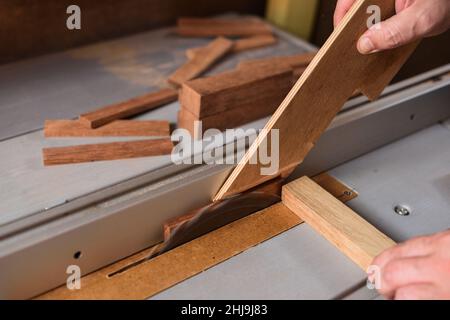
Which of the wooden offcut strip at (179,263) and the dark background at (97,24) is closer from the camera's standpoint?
the wooden offcut strip at (179,263)

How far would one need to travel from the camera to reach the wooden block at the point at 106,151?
1.14 meters

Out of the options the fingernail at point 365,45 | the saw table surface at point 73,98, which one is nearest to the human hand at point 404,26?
the fingernail at point 365,45

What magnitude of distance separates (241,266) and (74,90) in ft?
2.29

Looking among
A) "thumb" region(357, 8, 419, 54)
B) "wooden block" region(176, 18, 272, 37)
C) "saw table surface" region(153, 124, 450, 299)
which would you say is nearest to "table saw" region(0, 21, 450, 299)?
"saw table surface" region(153, 124, 450, 299)

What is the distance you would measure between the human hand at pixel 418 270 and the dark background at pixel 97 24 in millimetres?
623

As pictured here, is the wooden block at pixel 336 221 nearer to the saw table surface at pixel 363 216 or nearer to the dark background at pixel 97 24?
the saw table surface at pixel 363 216

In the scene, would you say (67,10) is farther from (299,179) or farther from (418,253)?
(418,253)

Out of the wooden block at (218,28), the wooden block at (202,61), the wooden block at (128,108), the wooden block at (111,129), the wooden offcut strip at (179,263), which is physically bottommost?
the wooden offcut strip at (179,263)

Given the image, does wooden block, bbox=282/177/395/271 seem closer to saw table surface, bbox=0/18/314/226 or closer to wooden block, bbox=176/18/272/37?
saw table surface, bbox=0/18/314/226

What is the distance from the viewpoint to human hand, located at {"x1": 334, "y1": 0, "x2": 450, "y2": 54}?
1.03 metres

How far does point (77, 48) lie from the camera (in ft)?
5.30

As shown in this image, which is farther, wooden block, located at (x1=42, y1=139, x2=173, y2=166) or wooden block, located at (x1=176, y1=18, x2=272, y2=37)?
wooden block, located at (x1=176, y1=18, x2=272, y2=37)

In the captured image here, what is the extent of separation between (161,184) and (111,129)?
0.79 feet

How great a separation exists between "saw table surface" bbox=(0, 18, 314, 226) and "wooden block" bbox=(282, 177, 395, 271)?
9.5 inches
